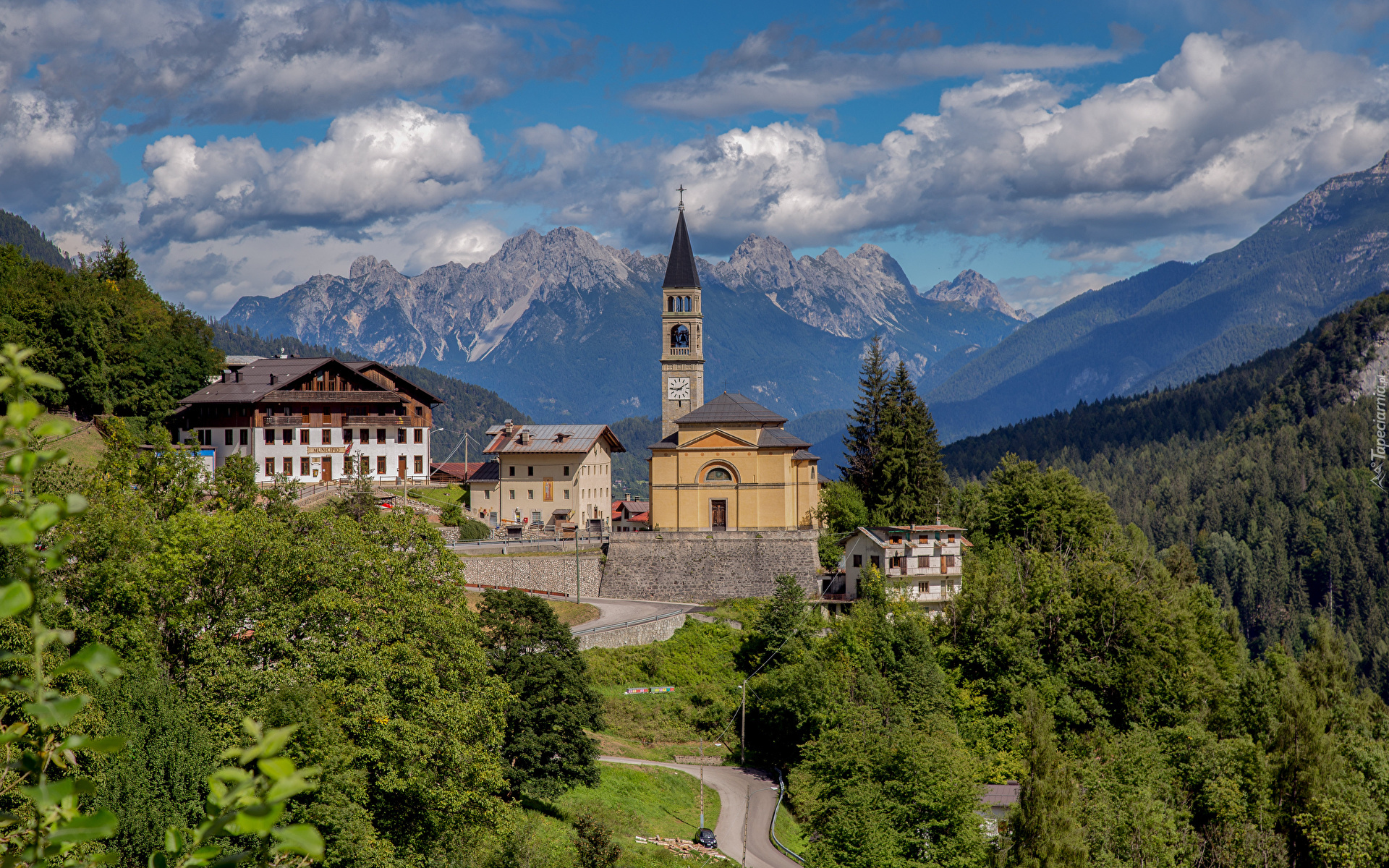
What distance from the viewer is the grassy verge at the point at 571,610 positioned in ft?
200

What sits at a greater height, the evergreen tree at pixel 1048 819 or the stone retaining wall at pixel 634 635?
the stone retaining wall at pixel 634 635

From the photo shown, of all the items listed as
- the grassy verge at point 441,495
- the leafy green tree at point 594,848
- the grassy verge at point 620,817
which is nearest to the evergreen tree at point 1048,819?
the grassy verge at point 620,817

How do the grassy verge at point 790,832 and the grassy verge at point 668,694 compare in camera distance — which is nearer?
the grassy verge at point 790,832

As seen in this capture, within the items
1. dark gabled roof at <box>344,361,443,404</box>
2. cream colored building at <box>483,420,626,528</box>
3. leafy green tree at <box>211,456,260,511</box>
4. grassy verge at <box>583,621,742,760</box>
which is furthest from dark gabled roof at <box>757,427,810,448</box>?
leafy green tree at <box>211,456,260,511</box>

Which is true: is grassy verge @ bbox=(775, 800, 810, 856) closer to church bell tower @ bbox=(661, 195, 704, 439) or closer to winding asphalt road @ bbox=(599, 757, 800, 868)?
winding asphalt road @ bbox=(599, 757, 800, 868)

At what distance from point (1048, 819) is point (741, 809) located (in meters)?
16.0

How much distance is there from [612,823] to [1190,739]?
27.2 metres

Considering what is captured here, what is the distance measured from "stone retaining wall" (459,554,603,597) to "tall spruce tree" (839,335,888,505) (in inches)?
786

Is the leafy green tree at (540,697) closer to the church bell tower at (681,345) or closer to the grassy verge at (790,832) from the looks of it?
the grassy verge at (790,832)

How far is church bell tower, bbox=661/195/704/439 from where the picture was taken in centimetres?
9462

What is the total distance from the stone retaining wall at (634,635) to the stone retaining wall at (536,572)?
300 inches

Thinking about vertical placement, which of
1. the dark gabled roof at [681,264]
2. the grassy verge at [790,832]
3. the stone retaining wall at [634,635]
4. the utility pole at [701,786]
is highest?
the dark gabled roof at [681,264]

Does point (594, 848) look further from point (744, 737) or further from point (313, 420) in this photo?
point (313, 420)

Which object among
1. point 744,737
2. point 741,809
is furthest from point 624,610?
point 741,809
